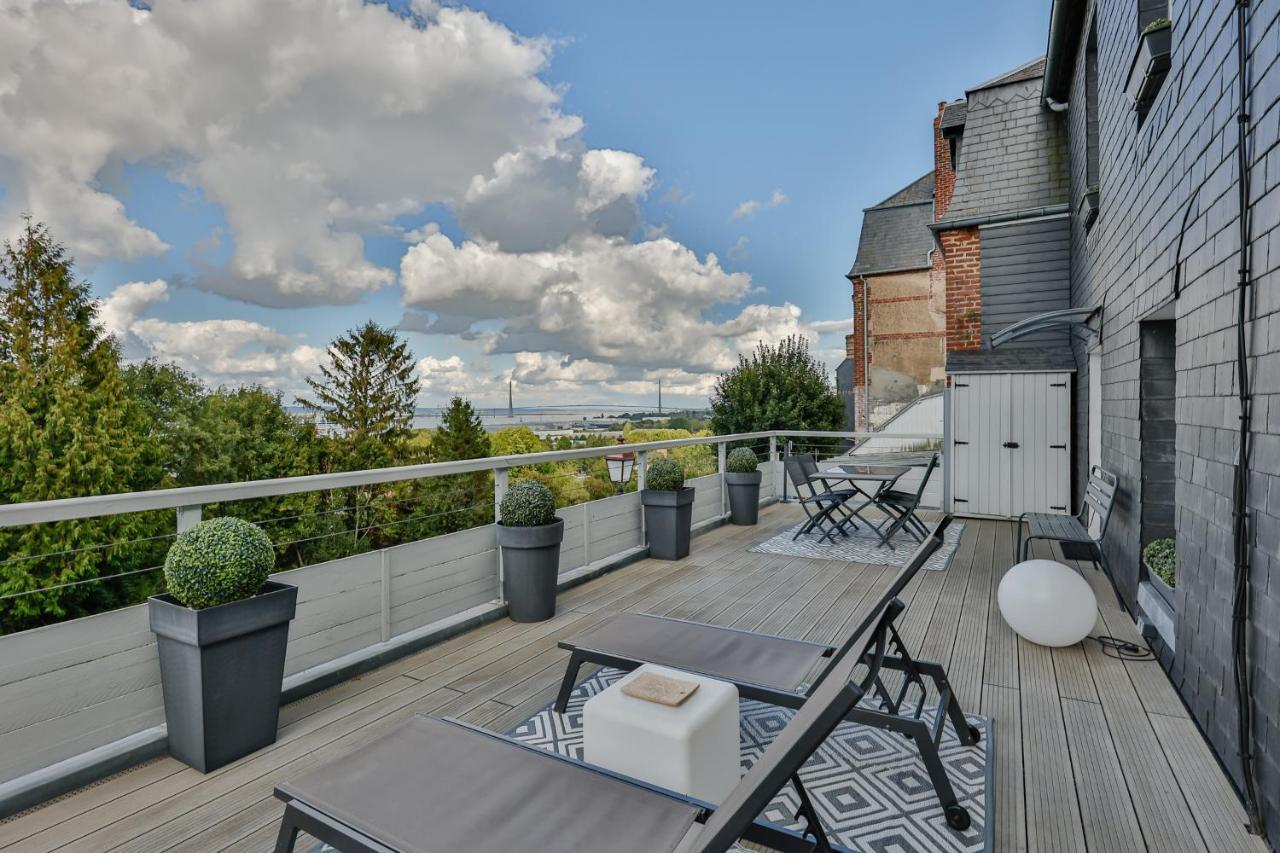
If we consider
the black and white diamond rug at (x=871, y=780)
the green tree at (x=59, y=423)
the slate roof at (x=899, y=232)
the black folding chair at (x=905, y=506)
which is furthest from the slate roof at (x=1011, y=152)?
the green tree at (x=59, y=423)

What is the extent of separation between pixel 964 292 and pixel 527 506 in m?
6.76

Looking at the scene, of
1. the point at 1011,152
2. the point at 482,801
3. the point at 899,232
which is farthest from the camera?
the point at 899,232

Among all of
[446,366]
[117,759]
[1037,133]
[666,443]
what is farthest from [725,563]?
[446,366]

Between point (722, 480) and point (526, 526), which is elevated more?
point (526, 526)

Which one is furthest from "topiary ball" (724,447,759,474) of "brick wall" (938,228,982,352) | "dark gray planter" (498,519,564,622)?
"dark gray planter" (498,519,564,622)

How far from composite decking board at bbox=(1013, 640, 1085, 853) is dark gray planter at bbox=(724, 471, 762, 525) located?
4005mm

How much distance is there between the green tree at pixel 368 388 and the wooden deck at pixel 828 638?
3456 centimetres

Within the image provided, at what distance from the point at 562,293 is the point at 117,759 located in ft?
112

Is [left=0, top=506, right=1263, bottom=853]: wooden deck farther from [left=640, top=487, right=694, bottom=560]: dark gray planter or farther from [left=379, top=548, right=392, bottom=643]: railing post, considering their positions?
[left=640, top=487, right=694, bottom=560]: dark gray planter

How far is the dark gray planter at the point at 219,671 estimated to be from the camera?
2.36m

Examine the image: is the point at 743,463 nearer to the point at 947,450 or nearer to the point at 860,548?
the point at 860,548

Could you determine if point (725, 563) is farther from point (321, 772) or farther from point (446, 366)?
point (446, 366)

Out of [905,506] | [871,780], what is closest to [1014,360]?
[905,506]

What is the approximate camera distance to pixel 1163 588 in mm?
3410
